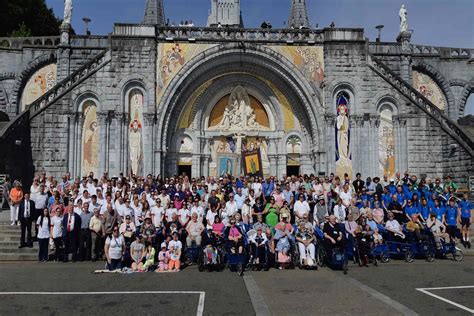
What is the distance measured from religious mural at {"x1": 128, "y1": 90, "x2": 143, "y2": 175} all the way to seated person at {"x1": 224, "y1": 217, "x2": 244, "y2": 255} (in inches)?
456

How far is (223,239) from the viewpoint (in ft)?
38.3

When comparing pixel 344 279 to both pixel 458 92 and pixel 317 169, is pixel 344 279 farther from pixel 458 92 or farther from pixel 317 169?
pixel 458 92

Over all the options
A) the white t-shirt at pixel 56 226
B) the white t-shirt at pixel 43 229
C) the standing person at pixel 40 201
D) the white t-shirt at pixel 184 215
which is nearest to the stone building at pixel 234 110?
the standing person at pixel 40 201

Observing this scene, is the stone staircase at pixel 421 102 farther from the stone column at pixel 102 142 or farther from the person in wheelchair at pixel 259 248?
the stone column at pixel 102 142

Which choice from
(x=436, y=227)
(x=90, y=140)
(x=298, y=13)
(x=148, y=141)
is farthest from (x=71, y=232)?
(x=298, y=13)

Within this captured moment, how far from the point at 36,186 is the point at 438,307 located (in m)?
12.9

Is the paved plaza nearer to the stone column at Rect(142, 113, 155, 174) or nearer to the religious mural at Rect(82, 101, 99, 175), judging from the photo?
the stone column at Rect(142, 113, 155, 174)

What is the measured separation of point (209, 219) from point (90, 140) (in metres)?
11.8

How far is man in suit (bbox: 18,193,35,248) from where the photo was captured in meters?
12.8

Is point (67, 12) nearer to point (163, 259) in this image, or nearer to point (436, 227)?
point (163, 259)

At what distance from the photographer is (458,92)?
28.3 meters

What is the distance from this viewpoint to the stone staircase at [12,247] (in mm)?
12523

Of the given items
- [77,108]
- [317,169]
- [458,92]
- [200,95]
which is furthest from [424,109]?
[77,108]

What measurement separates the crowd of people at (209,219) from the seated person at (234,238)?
0.03 metres
